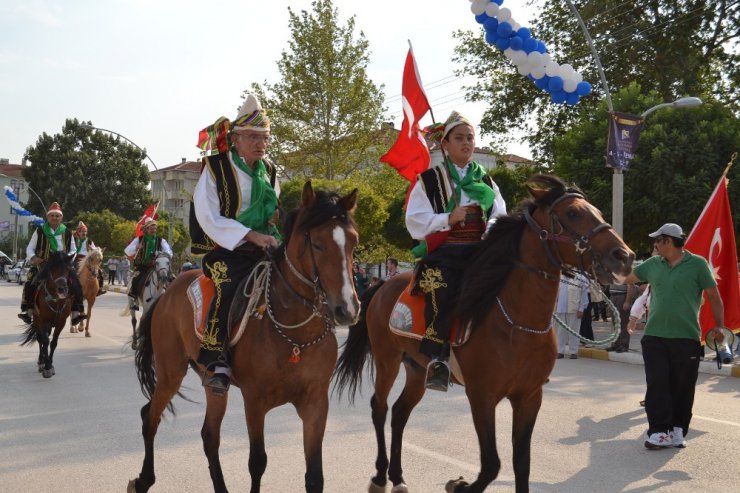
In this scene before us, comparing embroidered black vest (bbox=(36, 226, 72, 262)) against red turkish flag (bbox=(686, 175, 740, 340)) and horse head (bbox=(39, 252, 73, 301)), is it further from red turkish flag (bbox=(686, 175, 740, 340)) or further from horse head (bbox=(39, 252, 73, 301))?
red turkish flag (bbox=(686, 175, 740, 340))

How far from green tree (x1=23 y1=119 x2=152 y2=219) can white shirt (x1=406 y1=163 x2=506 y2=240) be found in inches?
2949

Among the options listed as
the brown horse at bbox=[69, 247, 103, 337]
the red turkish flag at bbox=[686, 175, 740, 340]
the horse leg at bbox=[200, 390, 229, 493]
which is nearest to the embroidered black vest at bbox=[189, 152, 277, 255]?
the horse leg at bbox=[200, 390, 229, 493]

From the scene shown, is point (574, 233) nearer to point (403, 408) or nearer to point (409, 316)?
point (409, 316)

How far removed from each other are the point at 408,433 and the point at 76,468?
3060 mm

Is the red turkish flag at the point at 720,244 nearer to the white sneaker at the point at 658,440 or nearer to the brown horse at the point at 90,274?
the white sneaker at the point at 658,440

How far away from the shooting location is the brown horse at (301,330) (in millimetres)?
4605

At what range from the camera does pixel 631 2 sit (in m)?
29.7

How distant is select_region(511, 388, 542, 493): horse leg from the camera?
5.10m

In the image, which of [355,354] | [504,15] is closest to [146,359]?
[355,354]

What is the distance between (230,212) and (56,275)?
885cm

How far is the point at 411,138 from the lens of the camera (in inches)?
264

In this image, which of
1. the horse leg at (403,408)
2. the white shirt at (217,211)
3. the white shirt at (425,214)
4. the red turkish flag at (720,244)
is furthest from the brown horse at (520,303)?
the red turkish flag at (720,244)

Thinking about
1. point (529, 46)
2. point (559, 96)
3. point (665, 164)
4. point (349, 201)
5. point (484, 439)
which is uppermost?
point (665, 164)

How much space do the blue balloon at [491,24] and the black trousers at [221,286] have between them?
3.55 m
